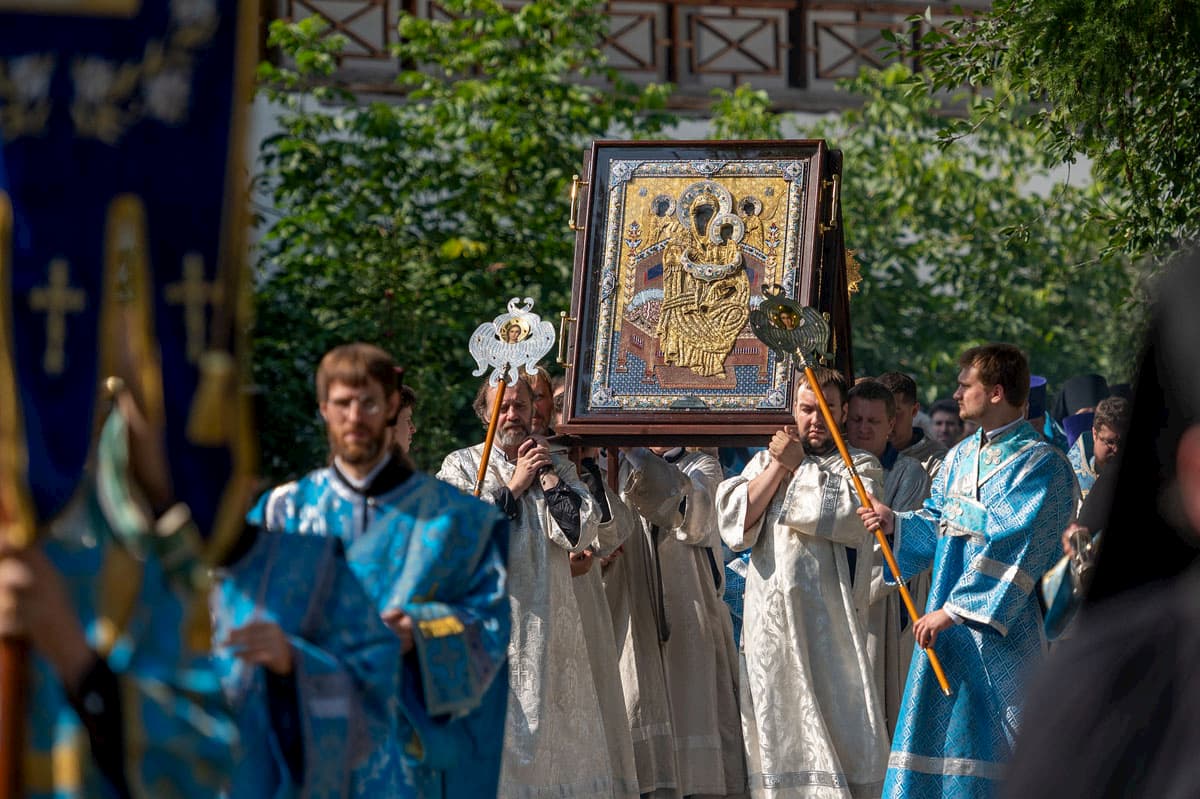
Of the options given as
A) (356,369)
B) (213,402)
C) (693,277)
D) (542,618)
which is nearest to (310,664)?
(356,369)

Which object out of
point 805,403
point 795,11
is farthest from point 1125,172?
point 795,11

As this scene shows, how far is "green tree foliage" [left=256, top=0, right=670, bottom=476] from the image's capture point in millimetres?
13383

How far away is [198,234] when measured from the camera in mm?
2734

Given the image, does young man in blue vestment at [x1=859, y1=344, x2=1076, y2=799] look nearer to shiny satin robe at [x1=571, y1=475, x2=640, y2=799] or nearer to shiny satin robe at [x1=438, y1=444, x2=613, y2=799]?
shiny satin robe at [x1=438, y1=444, x2=613, y2=799]

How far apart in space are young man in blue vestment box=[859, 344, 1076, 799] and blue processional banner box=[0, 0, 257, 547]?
453 centimetres

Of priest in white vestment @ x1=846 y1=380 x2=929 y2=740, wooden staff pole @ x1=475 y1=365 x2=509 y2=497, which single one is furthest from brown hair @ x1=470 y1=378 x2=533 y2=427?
priest in white vestment @ x1=846 y1=380 x2=929 y2=740

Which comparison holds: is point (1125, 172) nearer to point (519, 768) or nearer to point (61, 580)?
point (519, 768)

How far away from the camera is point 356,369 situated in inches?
174

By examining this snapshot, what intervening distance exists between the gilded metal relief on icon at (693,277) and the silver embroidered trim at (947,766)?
1388 mm

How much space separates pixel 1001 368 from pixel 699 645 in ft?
8.49

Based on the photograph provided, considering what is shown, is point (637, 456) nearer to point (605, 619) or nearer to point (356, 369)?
point (605, 619)

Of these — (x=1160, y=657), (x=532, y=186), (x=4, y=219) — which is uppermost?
(x=532, y=186)

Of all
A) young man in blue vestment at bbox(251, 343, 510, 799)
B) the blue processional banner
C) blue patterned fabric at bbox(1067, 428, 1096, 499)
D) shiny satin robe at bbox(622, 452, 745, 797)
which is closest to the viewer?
the blue processional banner

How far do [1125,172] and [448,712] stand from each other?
390 cm
